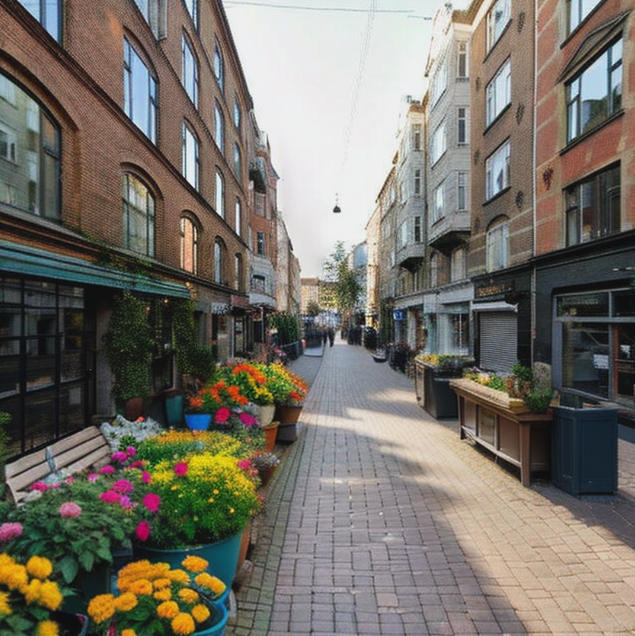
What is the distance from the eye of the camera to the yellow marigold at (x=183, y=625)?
2025 millimetres

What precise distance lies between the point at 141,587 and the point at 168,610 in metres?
0.23

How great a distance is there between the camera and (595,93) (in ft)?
35.1

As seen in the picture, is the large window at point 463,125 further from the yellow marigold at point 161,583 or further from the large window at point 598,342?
the yellow marigold at point 161,583

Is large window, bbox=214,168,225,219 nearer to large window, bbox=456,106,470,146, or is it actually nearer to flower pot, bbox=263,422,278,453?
large window, bbox=456,106,470,146

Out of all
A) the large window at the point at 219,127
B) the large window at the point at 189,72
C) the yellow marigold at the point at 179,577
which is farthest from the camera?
the large window at the point at 219,127

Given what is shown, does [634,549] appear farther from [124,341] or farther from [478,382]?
[124,341]

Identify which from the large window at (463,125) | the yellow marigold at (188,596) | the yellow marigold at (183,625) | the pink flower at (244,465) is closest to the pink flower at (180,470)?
the pink flower at (244,465)

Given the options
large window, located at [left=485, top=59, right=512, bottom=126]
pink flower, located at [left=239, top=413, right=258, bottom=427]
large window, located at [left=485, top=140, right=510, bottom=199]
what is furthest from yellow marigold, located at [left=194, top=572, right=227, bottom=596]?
large window, located at [left=485, top=59, right=512, bottom=126]

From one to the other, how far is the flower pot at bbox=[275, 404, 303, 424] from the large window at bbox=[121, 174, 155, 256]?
455 cm

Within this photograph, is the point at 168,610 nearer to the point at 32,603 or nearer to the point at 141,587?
the point at 141,587

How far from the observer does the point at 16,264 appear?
4535 mm

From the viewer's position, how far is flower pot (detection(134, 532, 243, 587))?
10.1ft

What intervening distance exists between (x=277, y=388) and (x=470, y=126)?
15365 millimetres

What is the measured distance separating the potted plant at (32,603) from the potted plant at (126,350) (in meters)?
5.49
